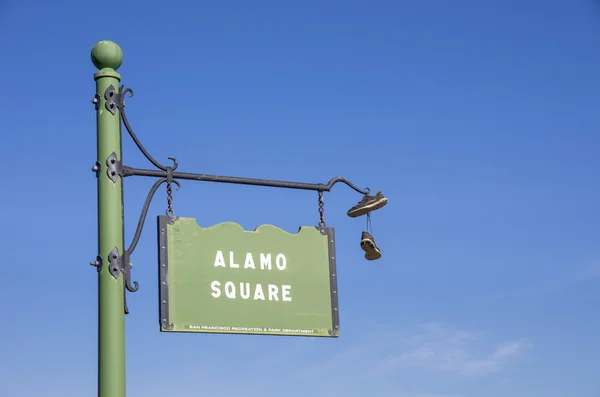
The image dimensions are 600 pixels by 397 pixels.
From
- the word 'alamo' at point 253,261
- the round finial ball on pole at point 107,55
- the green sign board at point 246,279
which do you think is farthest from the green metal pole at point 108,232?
the word 'alamo' at point 253,261

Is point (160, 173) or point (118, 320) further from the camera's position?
point (160, 173)

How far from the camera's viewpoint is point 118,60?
7094 millimetres

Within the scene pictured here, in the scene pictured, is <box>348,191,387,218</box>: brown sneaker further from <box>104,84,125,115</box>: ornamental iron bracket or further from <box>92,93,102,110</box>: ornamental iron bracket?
<box>92,93,102,110</box>: ornamental iron bracket

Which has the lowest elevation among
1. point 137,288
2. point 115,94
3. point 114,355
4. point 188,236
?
point 114,355

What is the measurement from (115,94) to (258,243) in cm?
153

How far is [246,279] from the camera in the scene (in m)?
7.24

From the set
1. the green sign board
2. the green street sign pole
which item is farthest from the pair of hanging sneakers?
the green street sign pole

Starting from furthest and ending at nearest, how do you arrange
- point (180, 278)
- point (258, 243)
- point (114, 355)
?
point (258, 243)
point (180, 278)
point (114, 355)

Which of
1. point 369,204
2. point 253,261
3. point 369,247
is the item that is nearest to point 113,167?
point 253,261

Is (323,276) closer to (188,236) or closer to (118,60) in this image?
(188,236)

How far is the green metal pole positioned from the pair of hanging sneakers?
7.44 feet

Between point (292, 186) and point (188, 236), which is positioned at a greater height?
point (292, 186)

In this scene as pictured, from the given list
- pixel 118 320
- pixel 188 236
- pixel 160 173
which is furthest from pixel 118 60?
pixel 118 320

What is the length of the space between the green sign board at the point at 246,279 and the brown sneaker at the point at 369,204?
1.73 ft
